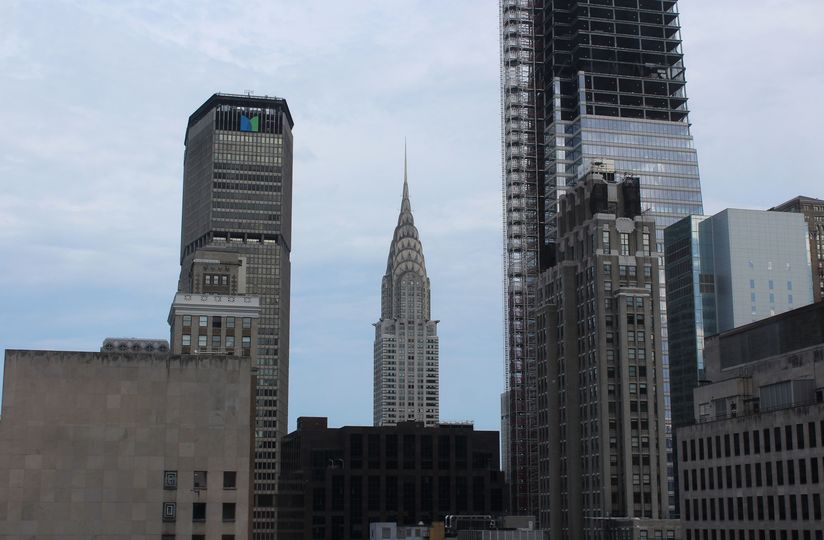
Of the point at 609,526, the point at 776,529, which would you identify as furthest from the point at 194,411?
the point at 609,526

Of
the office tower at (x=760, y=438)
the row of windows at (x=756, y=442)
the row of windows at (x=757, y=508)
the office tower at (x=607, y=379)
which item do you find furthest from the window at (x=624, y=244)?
the row of windows at (x=757, y=508)

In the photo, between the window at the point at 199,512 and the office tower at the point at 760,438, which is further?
the office tower at the point at 760,438

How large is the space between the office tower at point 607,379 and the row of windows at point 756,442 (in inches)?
1202

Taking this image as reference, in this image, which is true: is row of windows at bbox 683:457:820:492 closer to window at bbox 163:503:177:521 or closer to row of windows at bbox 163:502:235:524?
row of windows at bbox 163:502:235:524

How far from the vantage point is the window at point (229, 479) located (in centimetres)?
8094

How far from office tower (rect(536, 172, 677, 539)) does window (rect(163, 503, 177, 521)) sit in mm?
105707

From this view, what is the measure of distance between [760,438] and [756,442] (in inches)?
46.5

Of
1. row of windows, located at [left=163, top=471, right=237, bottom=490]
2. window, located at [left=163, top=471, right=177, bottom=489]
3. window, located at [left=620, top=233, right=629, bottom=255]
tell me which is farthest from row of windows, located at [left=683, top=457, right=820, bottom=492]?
window, located at [left=163, top=471, right=177, bottom=489]

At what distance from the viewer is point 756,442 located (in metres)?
130

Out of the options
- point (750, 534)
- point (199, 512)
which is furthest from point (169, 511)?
point (750, 534)

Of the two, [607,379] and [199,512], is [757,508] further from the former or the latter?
[199,512]

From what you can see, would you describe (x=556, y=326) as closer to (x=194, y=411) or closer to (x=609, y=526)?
(x=609, y=526)

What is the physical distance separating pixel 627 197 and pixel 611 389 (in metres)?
34.7

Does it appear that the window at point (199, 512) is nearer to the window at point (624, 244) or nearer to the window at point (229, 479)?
the window at point (229, 479)
